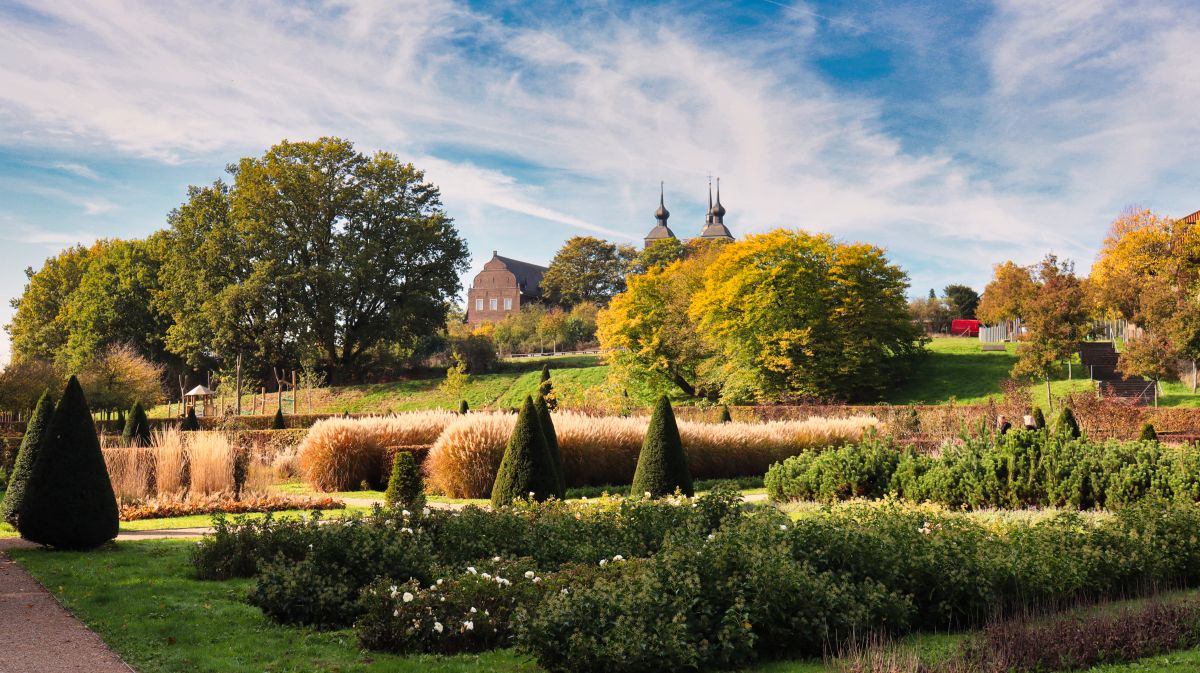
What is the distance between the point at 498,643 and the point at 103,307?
48326 millimetres

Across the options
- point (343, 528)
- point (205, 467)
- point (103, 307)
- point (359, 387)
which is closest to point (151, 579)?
point (343, 528)

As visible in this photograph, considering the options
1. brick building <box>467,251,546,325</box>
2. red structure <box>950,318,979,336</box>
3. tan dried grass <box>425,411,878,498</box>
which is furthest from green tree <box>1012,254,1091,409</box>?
brick building <box>467,251,546,325</box>

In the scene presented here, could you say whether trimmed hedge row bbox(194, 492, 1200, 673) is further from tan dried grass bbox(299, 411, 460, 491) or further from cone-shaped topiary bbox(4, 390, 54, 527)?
tan dried grass bbox(299, 411, 460, 491)

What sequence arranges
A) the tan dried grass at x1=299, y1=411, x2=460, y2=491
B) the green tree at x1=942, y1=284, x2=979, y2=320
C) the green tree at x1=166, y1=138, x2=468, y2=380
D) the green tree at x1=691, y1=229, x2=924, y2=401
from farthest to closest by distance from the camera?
the green tree at x1=942, y1=284, x2=979, y2=320 < the green tree at x1=166, y1=138, x2=468, y2=380 < the green tree at x1=691, y1=229, x2=924, y2=401 < the tan dried grass at x1=299, y1=411, x2=460, y2=491

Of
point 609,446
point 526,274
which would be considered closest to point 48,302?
point 526,274

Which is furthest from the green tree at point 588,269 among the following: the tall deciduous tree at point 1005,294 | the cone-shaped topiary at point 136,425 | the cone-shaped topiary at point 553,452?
the cone-shaped topiary at point 553,452

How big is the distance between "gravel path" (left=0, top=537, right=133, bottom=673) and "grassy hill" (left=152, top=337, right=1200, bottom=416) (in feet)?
63.5

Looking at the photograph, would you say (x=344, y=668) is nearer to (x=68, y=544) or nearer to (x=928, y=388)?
(x=68, y=544)

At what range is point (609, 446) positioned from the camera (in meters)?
15.7

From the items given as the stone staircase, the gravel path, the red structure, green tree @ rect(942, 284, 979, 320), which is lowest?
the gravel path

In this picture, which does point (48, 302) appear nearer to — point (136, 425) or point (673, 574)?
point (136, 425)

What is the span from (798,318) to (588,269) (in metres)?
41.0

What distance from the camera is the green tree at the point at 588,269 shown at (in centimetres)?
7312

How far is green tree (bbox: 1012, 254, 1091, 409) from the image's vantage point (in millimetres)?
31438
